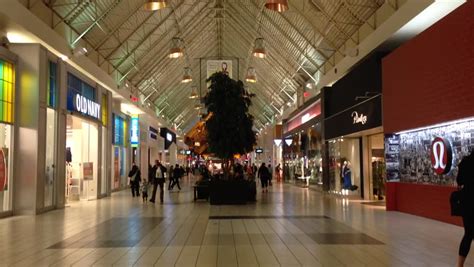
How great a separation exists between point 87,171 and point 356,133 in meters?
10.7

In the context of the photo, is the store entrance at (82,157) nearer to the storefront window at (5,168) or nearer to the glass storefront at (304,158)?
the storefront window at (5,168)

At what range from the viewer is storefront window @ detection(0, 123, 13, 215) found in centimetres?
1329

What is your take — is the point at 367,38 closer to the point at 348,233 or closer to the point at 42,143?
the point at 348,233

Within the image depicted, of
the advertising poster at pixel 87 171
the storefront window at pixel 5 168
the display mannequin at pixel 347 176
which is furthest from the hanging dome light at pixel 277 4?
the advertising poster at pixel 87 171

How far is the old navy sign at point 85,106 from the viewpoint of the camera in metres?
17.8

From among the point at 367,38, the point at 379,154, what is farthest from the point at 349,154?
the point at 367,38

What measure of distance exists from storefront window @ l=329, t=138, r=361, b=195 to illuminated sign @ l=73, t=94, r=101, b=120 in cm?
1021

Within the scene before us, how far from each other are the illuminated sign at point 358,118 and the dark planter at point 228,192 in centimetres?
453

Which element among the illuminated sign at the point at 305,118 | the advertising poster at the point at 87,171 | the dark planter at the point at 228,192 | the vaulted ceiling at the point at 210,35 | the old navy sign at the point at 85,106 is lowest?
the dark planter at the point at 228,192

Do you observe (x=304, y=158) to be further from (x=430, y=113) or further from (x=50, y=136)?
(x=430, y=113)

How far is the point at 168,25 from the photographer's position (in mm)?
26281

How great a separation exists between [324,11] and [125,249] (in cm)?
1437

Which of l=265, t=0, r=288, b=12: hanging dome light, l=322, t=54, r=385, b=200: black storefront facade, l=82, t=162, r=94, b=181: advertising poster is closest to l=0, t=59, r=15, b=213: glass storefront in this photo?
l=82, t=162, r=94, b=181: advertising poster

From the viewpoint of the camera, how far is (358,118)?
17.7 m
